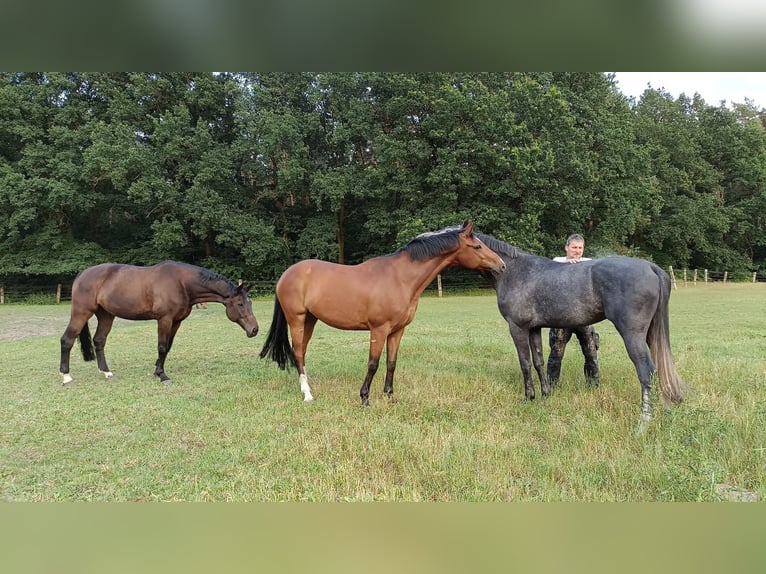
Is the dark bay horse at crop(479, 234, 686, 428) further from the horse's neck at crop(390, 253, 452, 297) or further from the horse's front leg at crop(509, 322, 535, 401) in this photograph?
the horse's neck at crop(390, 253, 452, 297)

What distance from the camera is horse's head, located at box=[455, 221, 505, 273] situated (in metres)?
5.01

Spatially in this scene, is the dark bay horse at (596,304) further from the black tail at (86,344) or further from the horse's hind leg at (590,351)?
the black tail at (86,344)

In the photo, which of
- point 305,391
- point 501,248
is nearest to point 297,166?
point 501,248

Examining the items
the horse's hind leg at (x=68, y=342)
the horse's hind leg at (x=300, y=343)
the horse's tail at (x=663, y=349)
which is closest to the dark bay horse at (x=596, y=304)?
the horse's tail at (x=663, y=349)

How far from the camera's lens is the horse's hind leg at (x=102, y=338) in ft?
20.7

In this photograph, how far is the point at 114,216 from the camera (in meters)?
26.8

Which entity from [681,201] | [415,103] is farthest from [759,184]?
[415,103]

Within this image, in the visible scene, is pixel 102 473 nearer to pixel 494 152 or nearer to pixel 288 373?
pixel 288 373

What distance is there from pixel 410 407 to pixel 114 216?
28742 mm

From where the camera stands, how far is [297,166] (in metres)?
25.9

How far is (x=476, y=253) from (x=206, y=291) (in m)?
4.11

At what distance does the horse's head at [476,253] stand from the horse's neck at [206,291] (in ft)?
12.1

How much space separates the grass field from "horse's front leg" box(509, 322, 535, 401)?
0.45 feet

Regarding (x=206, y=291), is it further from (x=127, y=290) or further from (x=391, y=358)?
(x=391, y=358)
